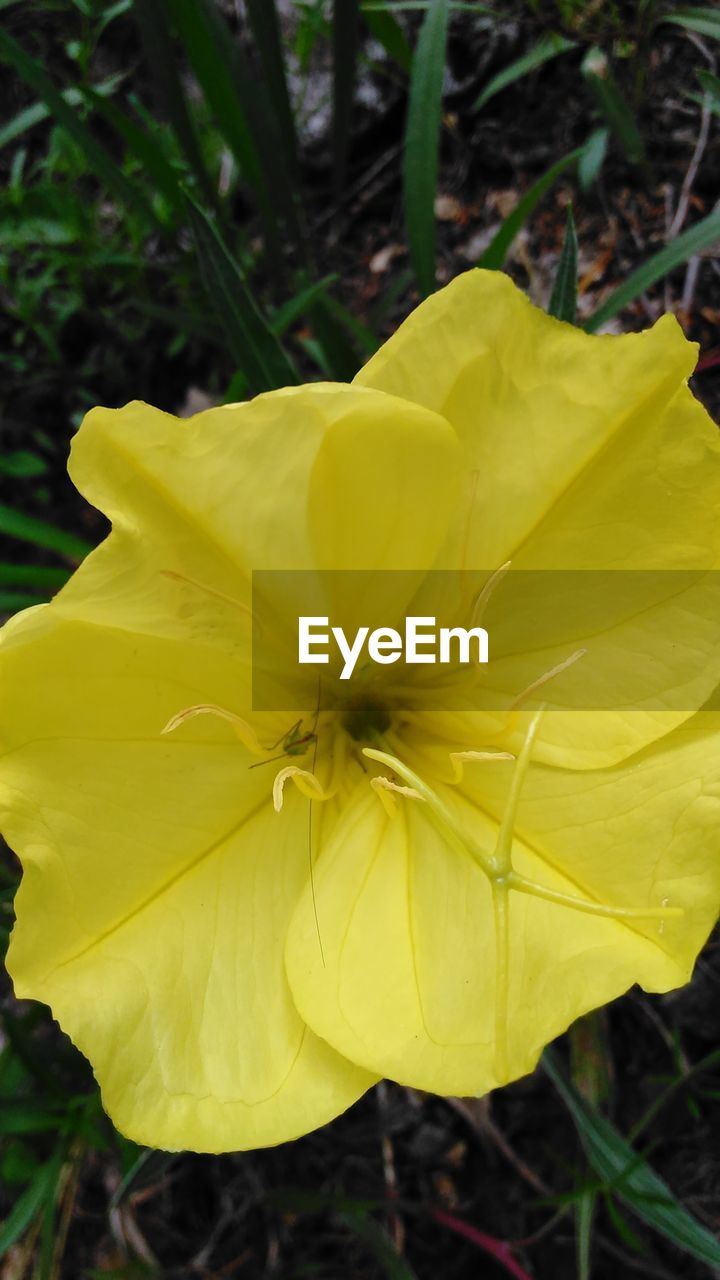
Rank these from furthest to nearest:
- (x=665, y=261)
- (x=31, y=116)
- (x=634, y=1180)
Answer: (x=31, y=116) < (x=665, y=261) < (x=634, y=1180)

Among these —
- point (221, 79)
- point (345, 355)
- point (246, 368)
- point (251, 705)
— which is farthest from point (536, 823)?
point (221, 79)

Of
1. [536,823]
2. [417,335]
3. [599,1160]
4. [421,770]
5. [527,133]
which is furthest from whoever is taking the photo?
[527,133]

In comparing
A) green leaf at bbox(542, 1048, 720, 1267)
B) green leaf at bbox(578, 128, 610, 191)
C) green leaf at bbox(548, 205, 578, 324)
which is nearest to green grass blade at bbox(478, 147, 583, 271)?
green leaf at bbox(548, 205, 578, 324)

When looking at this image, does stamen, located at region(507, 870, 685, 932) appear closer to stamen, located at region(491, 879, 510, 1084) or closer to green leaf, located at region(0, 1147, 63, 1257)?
stamen, located at region(491, 879, 510, 1084)

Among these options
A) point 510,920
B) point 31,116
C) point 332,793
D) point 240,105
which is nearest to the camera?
point 510,920

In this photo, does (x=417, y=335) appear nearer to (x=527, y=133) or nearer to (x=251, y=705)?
(x=251, y=705)

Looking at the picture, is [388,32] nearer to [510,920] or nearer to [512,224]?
[512,224]

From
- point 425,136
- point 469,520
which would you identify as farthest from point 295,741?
point 425,136
